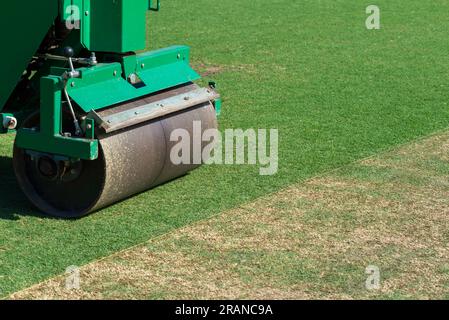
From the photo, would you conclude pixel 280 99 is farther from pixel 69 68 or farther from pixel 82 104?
pixel 82 104

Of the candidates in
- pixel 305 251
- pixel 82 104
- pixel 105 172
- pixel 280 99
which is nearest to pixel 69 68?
pixel 82 104

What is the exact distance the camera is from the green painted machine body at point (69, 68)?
5.84 m

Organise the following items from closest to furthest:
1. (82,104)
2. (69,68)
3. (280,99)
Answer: (82,104) < (69,68) < (280,99)

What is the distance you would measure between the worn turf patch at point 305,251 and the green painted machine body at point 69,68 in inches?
34.8

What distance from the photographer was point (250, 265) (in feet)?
17.5

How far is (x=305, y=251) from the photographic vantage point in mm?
5555

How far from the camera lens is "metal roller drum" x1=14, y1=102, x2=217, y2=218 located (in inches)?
233

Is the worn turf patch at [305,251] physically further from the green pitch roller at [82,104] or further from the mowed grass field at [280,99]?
the green pitch roller at [82,104]

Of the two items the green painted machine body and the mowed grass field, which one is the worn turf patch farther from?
the green painted machine body

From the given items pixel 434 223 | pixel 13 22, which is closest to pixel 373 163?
pixel 434 223

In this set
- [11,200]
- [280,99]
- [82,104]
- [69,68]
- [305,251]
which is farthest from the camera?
[280,99]

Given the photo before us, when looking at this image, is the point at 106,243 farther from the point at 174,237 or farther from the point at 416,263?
the point at 416,263

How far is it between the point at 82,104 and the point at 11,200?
3.24 feet

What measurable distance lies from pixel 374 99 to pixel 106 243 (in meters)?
4.14
